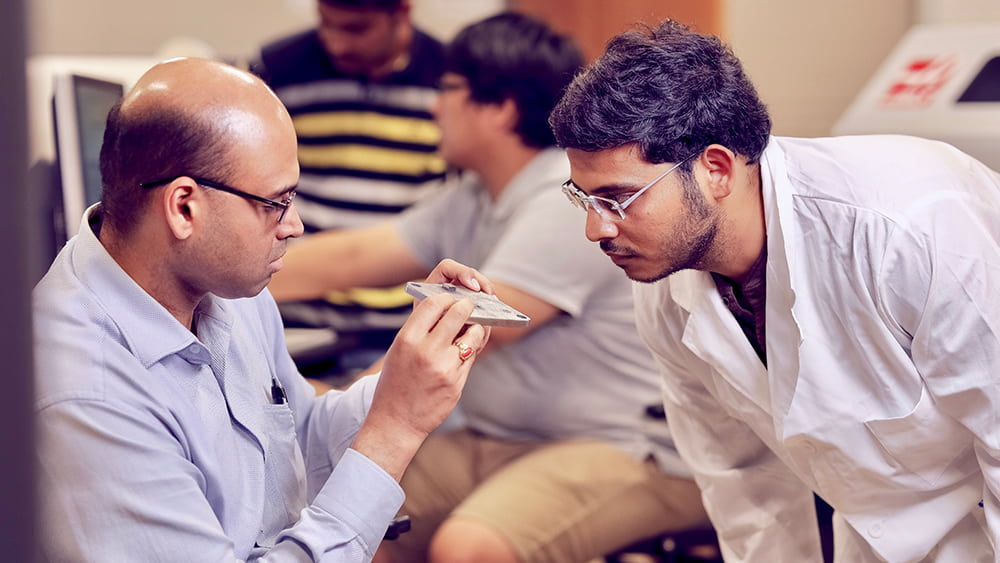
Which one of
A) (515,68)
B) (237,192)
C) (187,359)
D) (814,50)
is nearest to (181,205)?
(237,192)

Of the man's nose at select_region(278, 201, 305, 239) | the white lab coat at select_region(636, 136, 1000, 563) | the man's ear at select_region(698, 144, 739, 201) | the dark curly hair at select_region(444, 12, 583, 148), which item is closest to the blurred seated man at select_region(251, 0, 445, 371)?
the dark curly hair at select_region(444, 12, 583, 148)

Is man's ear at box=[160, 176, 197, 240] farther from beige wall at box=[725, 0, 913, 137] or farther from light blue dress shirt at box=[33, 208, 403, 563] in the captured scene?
beige wall at box=[725, 0, 913, 137]

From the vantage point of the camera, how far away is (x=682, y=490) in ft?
6.41

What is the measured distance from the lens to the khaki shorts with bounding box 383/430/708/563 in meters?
1.89

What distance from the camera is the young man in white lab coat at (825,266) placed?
128 centimetres

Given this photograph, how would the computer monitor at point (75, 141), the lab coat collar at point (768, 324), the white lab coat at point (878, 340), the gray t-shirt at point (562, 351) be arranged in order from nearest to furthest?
the white lab coat at point (878, 340) → the lab coat collar at point (768, 324) → the computer monitor at point (75, 141) → the gray t-shirt at point (562, 351)

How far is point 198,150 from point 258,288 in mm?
171

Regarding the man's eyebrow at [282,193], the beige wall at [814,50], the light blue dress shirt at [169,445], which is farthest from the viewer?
the beige wall at [814,50]

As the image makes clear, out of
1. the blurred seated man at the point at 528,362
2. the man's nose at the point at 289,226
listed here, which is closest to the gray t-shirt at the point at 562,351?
the blurred seated man at the point at 528,362

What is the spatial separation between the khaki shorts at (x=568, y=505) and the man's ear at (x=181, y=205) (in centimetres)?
95

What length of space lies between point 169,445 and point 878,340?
0.85 metres

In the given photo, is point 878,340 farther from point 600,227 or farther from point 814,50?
point 814,50

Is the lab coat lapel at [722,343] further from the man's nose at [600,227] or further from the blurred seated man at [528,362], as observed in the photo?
the blurred seated man at [528,362]

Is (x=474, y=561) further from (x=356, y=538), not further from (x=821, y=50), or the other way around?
(x=821, y=50)
